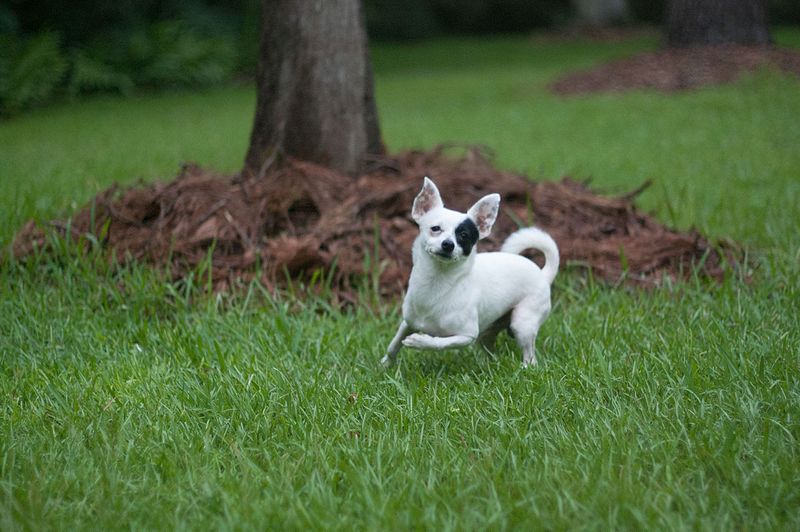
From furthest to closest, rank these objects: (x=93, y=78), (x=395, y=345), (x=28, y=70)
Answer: (x=93, y=78)
(x=28, y=70)
(x=395, y=345)

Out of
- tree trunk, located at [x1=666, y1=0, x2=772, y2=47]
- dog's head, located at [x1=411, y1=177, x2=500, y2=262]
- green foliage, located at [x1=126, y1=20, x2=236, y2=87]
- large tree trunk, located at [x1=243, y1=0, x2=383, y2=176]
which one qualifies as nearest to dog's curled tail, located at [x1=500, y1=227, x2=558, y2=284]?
dog's head, located at [x1=411, y1=177, x2=500, y2=262]

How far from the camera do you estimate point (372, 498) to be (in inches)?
97.2

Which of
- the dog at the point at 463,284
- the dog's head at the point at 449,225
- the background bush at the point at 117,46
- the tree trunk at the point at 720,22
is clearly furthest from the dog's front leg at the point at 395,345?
the tree trunk at the point at 720,22

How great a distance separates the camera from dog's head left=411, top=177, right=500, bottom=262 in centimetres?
311

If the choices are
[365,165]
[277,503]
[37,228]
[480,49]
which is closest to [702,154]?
[365,165]

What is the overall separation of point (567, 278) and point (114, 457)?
293 centimetres

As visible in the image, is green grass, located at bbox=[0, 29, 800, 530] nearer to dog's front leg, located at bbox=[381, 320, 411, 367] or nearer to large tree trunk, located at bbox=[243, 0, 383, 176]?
dog's front leg, located at bbox=[381, 320, 411, 367]

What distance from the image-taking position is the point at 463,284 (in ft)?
11.0

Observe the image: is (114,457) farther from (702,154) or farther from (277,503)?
(702,154)

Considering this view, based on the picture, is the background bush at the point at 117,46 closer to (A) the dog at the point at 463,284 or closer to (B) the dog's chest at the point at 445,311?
(A) the dog at the point at 463,284

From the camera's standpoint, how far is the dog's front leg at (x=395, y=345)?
137 inches

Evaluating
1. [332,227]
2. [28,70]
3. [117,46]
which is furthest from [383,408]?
[117,46]

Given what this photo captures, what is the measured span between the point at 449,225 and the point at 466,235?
0.08 m

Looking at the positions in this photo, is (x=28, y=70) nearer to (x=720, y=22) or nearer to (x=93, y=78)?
(x=93, y=78)
